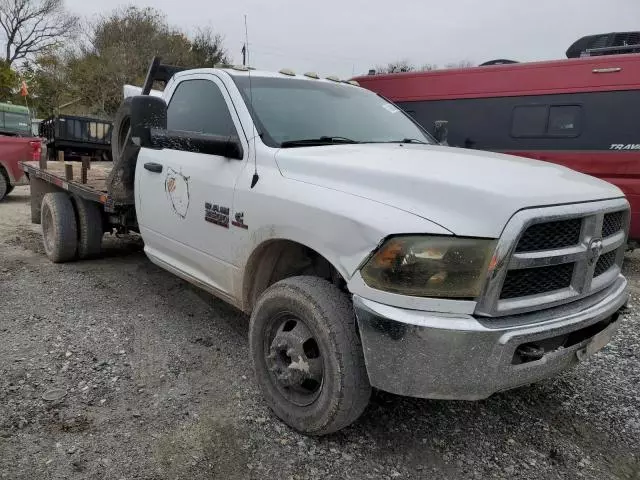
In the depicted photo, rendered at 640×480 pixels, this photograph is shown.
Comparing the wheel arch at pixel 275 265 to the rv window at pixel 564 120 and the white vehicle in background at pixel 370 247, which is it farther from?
the rv window at pixel 564 120

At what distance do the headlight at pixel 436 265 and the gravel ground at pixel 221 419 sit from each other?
37.7 inches

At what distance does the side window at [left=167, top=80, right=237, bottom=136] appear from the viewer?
3.45 metres

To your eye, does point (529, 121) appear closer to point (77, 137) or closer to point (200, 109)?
point (200, 109)

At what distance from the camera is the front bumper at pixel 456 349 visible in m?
2.08

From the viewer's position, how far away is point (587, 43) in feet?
26.2

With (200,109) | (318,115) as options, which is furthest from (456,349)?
(200,109)

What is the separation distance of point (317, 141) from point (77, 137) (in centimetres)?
1201

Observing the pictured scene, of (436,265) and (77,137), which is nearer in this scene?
(436,265)

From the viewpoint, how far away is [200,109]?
374 centimetres

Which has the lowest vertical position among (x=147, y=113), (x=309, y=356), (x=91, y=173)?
(x=309, y=356)

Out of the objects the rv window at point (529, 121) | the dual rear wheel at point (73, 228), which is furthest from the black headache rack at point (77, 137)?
the rv window at point (529, 121)

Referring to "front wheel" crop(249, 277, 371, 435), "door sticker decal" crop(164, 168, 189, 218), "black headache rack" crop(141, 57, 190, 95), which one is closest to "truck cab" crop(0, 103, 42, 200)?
"black headache rack" crop(141, 57, 190, 95)

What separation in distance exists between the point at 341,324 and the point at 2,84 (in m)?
38.6

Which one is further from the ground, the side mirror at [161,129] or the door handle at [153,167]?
the side mirror at [161,129]
